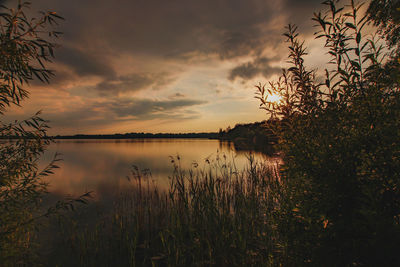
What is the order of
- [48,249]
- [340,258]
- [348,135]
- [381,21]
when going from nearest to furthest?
[340,258]
[348,135]
[48,249]
[381,21]

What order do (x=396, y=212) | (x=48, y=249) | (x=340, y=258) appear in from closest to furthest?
(x=396, y=212)
(x=340, y=258)
(x=48, y=249)

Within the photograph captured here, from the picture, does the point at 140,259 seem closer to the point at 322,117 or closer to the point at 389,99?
the point at 322,117

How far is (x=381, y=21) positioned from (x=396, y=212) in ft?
41.9

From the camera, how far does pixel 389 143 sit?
2.07 metres

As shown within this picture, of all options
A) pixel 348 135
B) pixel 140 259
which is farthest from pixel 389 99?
pixel 140 259

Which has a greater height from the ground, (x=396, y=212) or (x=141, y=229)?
(x=396, y=212)

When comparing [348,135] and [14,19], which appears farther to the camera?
[14,19]

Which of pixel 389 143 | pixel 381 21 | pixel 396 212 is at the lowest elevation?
pixel 396 212

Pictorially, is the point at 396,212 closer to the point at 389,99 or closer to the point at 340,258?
the point at 340,258

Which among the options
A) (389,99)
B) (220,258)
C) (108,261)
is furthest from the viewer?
(108,261)

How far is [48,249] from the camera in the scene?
6371 millimetres

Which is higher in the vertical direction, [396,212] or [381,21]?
[381,21]

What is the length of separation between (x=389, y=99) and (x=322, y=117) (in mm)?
744

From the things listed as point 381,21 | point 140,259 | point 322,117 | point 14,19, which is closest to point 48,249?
point 140,259
